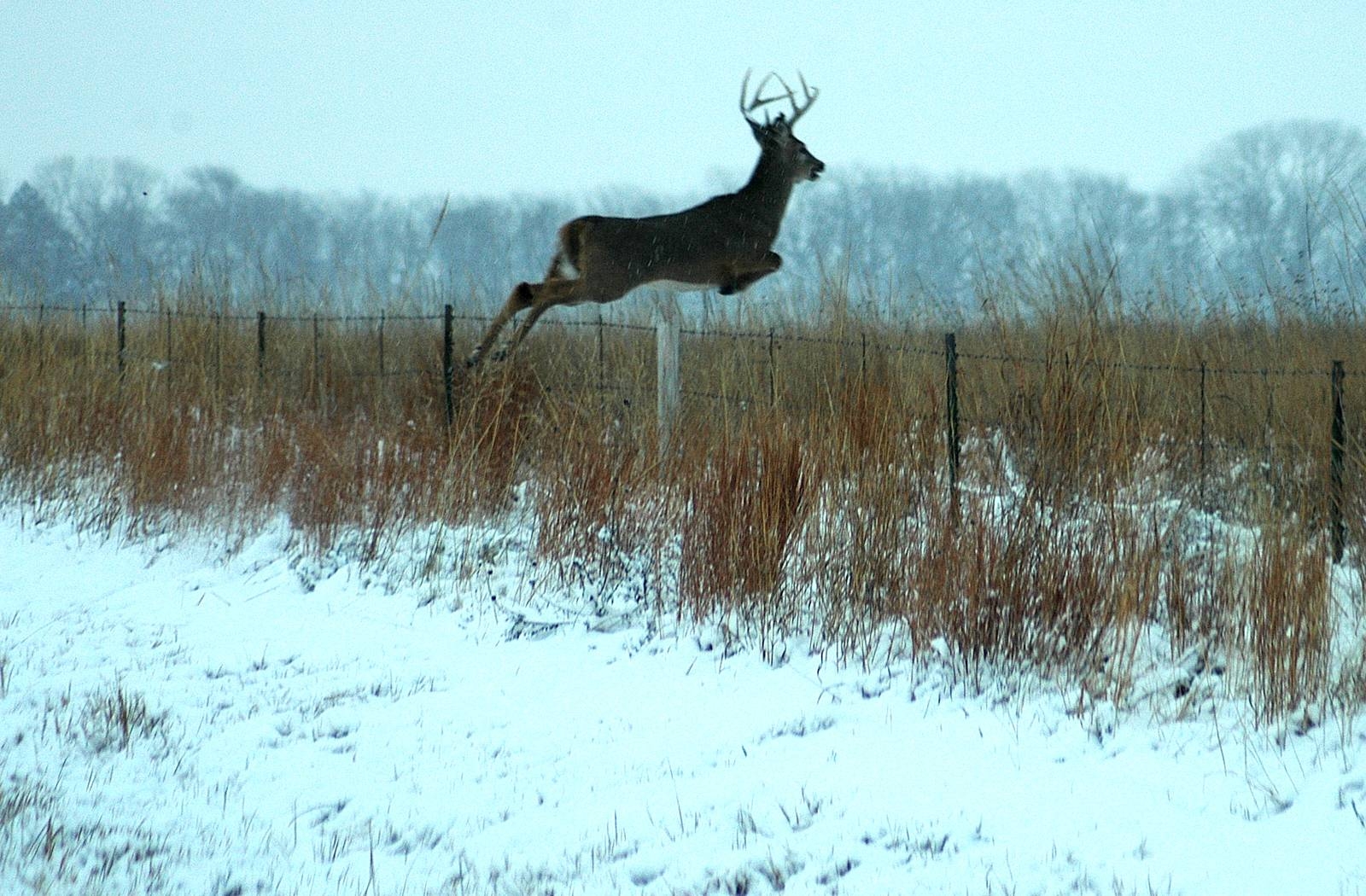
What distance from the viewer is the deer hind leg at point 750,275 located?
6867 millimetres

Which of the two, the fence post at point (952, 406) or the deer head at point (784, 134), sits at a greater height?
the deer head at point (784, 134)

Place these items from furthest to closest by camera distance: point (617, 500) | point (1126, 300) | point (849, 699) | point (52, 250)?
point (52, 250) → point (1126, 300) → point (617, 500) → point (849, 699)

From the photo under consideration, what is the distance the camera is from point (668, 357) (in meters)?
7.18

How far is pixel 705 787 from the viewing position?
12.1 ft

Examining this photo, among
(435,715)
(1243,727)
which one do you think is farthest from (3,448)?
(1243,727)

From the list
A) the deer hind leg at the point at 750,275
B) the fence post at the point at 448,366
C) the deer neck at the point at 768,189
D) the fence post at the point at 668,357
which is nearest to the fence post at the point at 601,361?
the fence post at the point at 668,357

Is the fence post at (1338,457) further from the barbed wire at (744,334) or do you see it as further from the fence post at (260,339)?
the fence post at (260,339)

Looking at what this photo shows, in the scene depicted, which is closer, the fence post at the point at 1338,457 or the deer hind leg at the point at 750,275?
the fence post at the point at 1338,457

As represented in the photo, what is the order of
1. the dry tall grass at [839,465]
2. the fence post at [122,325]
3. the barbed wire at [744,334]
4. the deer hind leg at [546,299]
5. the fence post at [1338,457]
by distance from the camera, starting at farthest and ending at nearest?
1. the fence post at [122,325]
2. the deer hind leg at [546,299]
3. the barbed wire at [744,334]
4. the fence post at [1338,457]
5. the dry tall grass at [839,465]

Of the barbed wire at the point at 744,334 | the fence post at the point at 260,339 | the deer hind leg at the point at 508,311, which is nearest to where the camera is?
the barbed wire at the point at 744,334

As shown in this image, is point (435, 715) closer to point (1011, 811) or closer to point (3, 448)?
point (1011, 811)

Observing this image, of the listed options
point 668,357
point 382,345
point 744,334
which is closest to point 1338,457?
point 668,357

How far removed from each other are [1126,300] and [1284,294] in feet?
2.97

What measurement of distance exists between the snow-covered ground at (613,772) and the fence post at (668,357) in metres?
1.87
